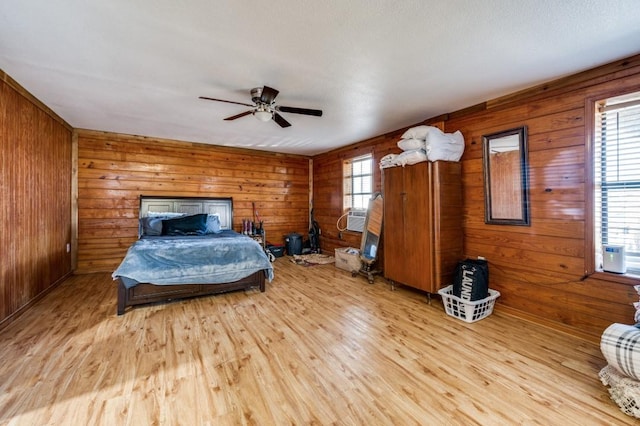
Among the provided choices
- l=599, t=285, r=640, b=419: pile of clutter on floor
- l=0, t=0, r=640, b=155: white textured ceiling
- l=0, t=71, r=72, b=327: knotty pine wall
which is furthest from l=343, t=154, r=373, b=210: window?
l=0, t=71, r=72, b=327: knotty pine wall

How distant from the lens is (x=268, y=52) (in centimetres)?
211

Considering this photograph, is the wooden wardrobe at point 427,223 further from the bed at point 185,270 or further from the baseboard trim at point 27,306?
the baseboard trim at point 27,306

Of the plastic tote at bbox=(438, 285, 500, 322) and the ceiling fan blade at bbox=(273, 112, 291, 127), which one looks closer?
the plastic tote at bbox=(438, 285, 500, 322)

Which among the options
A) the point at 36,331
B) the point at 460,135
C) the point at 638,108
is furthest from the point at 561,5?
the point at 36,331

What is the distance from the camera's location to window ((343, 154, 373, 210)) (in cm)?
507

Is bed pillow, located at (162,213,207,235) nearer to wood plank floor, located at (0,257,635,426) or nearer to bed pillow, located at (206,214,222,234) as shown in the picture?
bed pillow, located at (206,214,222,234)

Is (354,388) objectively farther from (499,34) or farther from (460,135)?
(460,135)

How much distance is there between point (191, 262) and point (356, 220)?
3.06m

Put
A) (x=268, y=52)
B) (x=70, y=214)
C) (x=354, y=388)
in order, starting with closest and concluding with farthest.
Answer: (x=354, y=388), (x=268, y=52), (x=70, y=214)

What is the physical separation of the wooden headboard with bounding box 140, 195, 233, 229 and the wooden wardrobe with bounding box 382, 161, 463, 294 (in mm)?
3443

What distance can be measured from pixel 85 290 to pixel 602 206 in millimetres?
5908

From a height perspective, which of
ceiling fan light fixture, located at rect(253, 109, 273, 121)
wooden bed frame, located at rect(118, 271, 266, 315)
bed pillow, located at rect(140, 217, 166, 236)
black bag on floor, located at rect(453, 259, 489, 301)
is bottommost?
wooden bed frame, located at rect(118, 271, 266, 315)

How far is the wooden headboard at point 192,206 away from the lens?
4836mm

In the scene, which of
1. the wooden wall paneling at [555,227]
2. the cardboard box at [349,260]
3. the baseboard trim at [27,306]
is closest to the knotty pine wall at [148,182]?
the baseboard trim at [27,306]
